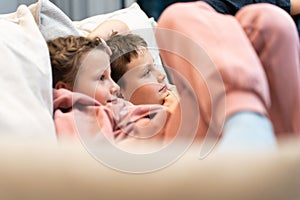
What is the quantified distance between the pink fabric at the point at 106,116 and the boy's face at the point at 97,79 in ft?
0.10

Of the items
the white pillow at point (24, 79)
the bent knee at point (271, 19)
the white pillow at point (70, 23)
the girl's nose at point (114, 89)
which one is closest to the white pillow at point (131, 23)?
the white pillow at point (70, 23)

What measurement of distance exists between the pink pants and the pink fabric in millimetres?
224

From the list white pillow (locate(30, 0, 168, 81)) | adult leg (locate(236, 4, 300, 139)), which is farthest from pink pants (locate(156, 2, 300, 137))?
white pillow (locate(30, 0, 168, 81))

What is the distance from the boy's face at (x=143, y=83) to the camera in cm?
106

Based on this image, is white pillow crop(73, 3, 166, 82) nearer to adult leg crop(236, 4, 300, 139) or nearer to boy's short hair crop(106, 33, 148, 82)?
boy's short hair crop(106, 33, 148, 82)

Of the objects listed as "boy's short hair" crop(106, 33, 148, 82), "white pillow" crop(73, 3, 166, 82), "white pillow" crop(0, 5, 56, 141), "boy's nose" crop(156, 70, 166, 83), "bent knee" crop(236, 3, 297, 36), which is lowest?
"white pillow" crop(73, 3, 166, 82)

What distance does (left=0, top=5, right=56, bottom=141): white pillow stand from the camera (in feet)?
2.18

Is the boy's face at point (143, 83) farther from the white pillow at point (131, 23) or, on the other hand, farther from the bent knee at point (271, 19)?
the bent knee at point (271, 19)

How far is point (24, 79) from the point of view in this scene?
0.74m

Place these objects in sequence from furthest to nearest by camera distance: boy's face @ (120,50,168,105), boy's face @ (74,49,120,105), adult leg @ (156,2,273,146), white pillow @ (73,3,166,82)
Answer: white pillow @ (73,3,166,82) < boy's face @ (120,50,168,105) < boy's face @ (74,49,120,105) < adult leg @ (156,2,273,146)

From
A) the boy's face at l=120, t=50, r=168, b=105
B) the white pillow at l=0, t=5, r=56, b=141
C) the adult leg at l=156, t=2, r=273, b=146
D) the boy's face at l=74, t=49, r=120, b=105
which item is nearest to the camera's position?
the adult leg at l=156, t=2, r=273, b=146

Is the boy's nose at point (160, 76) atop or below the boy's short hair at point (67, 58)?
below

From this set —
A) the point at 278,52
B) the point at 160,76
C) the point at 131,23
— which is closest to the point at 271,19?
the point at 278,52

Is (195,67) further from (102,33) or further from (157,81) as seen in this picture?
(102,33)
